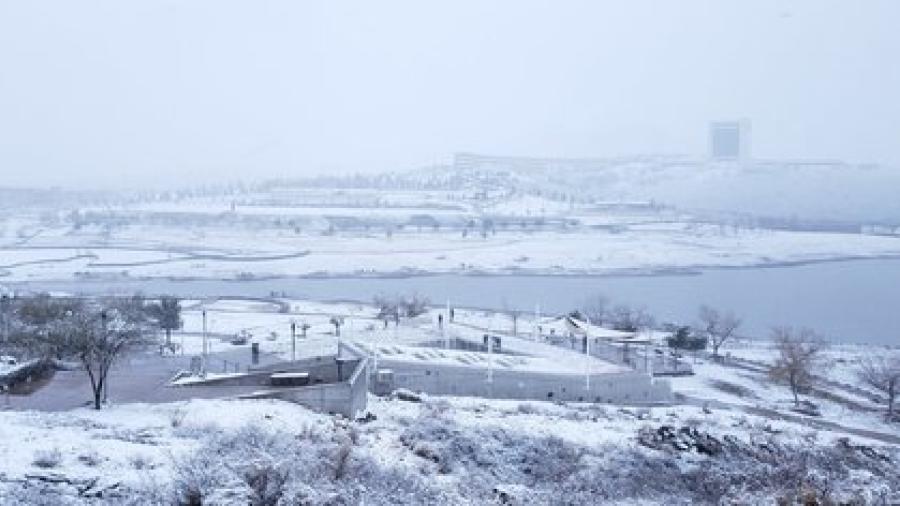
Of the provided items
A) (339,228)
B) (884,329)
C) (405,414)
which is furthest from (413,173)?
(405,414)

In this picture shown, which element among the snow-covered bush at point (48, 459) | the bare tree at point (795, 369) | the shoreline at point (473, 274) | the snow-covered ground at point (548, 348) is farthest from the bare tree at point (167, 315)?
the shoreline at point (473, 274)

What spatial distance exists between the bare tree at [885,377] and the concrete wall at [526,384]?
11.2 ft

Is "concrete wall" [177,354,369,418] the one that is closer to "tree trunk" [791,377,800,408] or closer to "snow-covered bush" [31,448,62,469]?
"snow-covered bush" [31,448,62,469]

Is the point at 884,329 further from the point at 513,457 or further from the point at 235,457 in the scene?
the point at 235,457

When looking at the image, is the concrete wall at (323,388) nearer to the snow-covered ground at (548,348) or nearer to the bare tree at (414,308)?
the snow-covered ground at (548,348)

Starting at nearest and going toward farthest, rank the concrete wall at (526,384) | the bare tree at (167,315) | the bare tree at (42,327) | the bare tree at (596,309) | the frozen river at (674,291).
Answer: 1. the bare tree at (42,327)
2. the concrete wall at (526,384)
3. the bare tree at (167,315)
4. the bare tree at (596,309)
5. the frozen river at (674,291)

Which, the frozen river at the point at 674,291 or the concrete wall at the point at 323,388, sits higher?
the concrete wall at the point at 323,388

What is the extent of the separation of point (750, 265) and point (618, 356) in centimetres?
2676

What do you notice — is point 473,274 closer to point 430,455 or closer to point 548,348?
point 548,348

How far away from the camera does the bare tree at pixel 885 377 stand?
14.3 m

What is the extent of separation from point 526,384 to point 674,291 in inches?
881

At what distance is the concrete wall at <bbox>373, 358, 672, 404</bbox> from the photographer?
1250 centimetres

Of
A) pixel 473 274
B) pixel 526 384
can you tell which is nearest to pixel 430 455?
pixel 526 384

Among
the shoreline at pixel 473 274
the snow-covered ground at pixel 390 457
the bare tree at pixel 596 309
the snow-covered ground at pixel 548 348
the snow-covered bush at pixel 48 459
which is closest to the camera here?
the snow-covered ground at pixel 390 457
